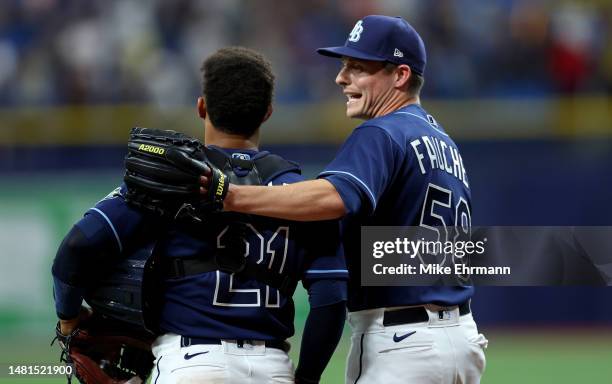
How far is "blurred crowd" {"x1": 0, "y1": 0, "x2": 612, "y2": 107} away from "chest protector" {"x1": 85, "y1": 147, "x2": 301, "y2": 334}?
867 centimetres

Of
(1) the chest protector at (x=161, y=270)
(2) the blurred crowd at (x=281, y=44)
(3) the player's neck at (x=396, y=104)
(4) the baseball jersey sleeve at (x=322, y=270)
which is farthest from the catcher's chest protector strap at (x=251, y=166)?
(2) the blurred crowd at (x=281, y=44)

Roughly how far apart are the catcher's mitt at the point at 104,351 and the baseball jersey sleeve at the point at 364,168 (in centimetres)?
95

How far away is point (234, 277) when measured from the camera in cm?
364

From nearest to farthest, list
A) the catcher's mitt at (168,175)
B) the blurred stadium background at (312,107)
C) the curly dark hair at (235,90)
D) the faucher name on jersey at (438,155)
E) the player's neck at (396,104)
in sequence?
the catcher's mitt at (168,175)
the curly dark hair at (235,90)
the faucher name on jersey at (438,155)
the player's neck at (396,104)
the blurred stadium background at (312,107)

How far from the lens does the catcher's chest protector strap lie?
3738mm

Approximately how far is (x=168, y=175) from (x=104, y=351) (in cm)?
84

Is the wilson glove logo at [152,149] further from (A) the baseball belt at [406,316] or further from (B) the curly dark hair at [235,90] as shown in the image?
(A) the baseball belt at [406,316]

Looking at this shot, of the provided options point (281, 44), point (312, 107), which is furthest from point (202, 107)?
point (281, 44)

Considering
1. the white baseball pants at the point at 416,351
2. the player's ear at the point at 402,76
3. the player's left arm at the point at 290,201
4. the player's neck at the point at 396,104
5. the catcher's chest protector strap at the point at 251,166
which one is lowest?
the white baseball pants at the point at 416,351

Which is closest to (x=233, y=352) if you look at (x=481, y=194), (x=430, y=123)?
(x=430, y=123)

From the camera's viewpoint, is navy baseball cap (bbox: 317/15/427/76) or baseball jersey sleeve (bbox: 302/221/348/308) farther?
navy baseball cap (bbox: 317/15/427/76)

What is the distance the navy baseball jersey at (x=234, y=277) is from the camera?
3607 mm

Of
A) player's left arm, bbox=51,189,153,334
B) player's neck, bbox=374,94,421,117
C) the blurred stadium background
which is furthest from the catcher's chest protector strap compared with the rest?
the blurred stadium background

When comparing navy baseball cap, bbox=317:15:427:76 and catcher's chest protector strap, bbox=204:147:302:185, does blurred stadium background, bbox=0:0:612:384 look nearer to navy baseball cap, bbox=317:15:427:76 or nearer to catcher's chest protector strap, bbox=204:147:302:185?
navy baseball cap, bbox=317:15:427:76
